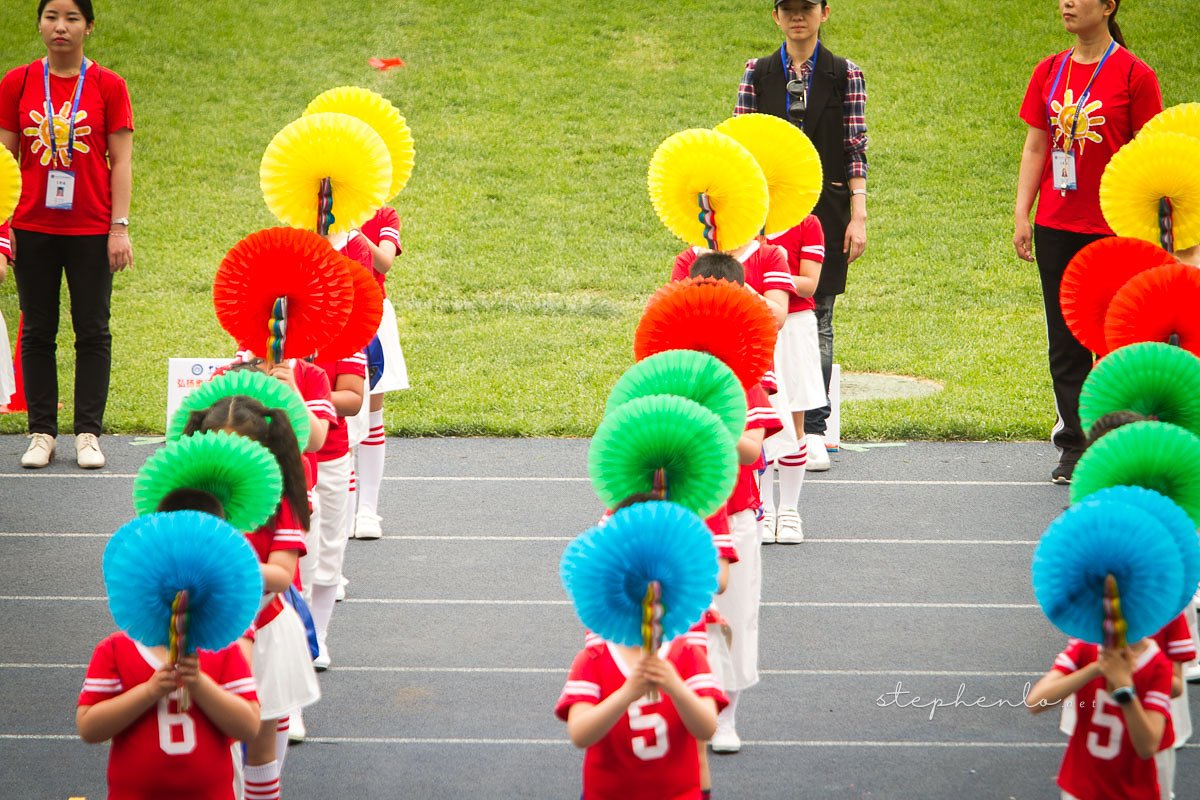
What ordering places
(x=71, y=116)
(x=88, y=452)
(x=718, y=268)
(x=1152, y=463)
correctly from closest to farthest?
(x=1152, y=463) → (x=718, y=268) → (x=71, y=116) → (x=88, y=452)

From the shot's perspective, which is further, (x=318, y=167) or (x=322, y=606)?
(x=322, y=606)

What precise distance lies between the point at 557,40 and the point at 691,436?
1619 cm

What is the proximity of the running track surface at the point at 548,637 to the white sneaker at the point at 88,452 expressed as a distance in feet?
0.26

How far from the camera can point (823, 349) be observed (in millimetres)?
7586

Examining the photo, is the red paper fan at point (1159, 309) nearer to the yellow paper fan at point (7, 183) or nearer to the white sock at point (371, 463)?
the white sock at point (371, 463)

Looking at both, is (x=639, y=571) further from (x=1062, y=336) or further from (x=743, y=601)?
(x=1062, y=336)

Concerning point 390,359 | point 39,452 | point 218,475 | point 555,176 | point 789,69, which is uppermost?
point 555,176

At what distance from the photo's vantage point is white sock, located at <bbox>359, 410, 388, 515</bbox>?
21.0 feet

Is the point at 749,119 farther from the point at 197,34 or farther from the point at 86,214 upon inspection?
the point at 197,34

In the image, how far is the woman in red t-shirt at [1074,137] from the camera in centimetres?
635

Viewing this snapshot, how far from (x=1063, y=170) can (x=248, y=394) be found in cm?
421

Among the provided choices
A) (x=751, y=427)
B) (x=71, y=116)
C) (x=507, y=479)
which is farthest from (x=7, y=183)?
(x=751, y=427)

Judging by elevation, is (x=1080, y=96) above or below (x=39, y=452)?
above

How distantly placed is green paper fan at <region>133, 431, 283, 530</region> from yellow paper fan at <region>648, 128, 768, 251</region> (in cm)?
214
